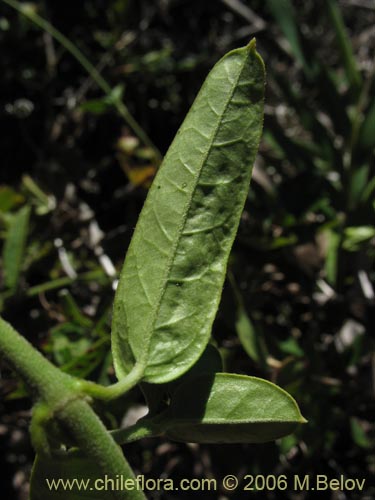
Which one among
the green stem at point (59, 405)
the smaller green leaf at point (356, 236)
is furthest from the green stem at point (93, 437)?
the smaller green leaf at point (356, 236)

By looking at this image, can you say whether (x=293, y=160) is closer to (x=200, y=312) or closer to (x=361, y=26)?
(x=200, y=312)

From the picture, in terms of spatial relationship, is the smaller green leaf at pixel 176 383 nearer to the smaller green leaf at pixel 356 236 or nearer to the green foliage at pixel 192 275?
the green foliage at pixel 192 275

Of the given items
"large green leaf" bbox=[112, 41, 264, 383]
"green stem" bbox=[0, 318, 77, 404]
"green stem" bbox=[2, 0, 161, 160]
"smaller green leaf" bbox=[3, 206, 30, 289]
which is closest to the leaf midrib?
"large green leaf" bbox=[112, 41, 264, 383]

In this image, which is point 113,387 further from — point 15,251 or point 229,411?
point 15,251

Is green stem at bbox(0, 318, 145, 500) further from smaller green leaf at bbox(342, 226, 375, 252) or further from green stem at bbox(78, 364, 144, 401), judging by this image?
smaller green leaf at bbox(342, 226, 375, 252)

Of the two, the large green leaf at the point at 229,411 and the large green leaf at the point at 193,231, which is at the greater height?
the large green leaf at the point at 193,231
